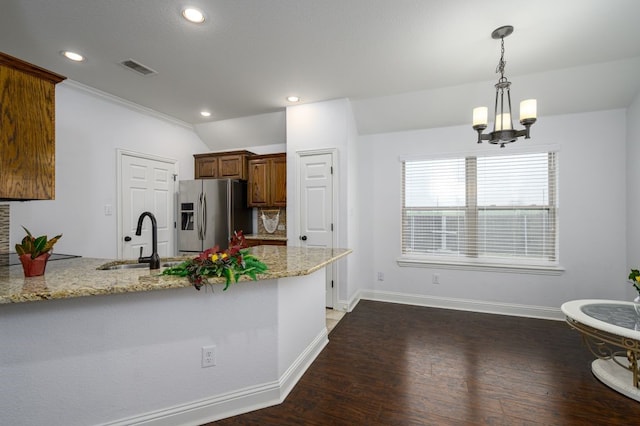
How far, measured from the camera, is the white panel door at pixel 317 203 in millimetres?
3803

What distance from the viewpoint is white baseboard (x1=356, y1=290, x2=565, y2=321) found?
3.55 meters

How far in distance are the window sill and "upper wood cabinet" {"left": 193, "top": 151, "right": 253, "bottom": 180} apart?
284cm

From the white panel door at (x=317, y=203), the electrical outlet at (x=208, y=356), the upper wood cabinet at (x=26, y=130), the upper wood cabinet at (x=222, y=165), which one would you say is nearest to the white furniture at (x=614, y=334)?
the white panel door at (x=317, y=203)

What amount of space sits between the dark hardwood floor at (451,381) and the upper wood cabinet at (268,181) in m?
2.17

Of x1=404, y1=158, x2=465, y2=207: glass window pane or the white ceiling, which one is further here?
x1=404, y1=158, x2=465, y2=207: glass window pane

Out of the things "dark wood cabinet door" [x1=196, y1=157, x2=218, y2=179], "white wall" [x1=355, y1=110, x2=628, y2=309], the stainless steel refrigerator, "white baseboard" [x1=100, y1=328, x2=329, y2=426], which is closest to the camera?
"white baseboard" [x1=100, y1=328, x2=329, y2=426]

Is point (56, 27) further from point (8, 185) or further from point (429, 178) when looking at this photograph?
point (429, 178)

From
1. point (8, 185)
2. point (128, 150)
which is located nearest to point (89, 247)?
point (128, 150)

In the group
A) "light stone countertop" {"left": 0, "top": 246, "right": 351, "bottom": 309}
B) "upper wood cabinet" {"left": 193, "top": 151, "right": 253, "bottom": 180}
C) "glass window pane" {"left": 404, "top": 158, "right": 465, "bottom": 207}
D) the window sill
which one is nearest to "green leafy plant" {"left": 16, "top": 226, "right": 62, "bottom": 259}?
"light stone countertop" {"left": 0, "top": 246, "right": 351, "bottom": 309}

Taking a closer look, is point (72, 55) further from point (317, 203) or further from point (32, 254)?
point (317, 203)

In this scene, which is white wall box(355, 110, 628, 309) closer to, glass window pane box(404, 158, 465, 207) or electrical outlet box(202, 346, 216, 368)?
glass window pane box(404, 158, 465, 207)

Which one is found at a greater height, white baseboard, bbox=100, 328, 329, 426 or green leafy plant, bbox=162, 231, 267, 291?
green leafy plant, bbox=162, 231, 267, 291

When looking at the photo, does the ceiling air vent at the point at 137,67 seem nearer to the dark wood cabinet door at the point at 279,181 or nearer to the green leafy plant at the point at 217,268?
the dark wood cabinet door at the point at 279,181

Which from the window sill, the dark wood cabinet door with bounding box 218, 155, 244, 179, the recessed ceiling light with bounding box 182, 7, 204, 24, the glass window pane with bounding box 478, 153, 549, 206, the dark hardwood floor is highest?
the recessed ceiling light with bounding box 182, 7, 204, 24
